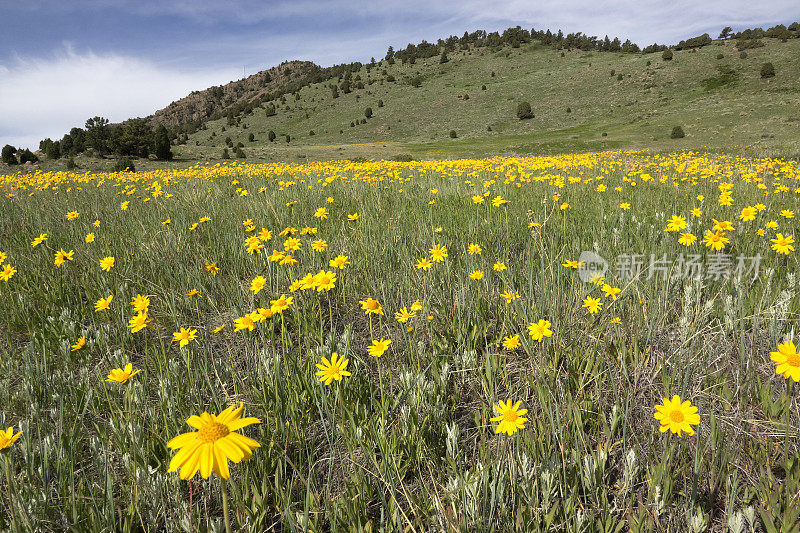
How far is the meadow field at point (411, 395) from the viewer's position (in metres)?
1.21

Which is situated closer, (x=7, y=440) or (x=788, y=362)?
(x=7, y=440)

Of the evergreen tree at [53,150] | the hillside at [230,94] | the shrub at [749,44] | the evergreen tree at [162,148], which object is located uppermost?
the hillside at [230,94]

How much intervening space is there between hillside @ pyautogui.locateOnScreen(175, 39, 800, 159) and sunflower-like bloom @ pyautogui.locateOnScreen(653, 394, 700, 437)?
23247mm

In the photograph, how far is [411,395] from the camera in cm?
164

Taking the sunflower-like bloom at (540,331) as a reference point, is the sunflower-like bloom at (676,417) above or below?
below

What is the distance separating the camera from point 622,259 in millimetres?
3018

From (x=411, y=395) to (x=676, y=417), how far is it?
3.09 feet

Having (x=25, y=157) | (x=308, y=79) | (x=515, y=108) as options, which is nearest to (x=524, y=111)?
(x=515, y=108)

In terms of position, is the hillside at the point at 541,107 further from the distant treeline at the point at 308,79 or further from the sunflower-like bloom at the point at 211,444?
the sunflower-like bloom at the point at 211,444

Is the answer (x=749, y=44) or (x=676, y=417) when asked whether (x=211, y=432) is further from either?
(x=749, y=44)

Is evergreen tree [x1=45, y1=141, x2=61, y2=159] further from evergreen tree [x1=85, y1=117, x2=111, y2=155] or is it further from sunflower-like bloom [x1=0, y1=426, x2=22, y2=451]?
sunflower-like bloom [x1=0, y1=426, x2=22, y2=451]

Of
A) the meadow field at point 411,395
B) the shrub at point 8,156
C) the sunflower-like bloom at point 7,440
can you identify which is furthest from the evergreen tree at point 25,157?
the sunflower-like bloom at point 7,440

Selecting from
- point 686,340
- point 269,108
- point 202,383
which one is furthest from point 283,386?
point 269,108

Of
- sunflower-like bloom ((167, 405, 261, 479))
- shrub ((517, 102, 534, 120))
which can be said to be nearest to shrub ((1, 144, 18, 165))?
sunflower-like bloom ((167, 405, 261, 479))
